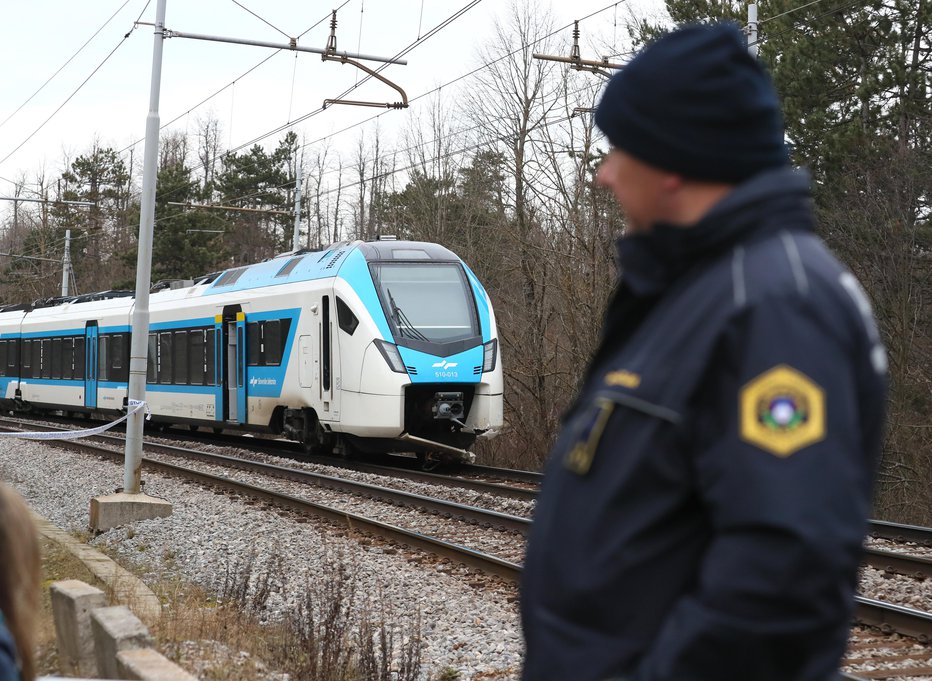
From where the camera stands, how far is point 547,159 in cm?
2438

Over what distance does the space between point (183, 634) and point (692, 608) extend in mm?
5689

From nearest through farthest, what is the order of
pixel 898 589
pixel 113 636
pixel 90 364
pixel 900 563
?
pixel 113 636 < pixel 898 589 < pixel 900 563 < pixel 90 364

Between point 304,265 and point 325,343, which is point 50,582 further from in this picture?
point 304,265

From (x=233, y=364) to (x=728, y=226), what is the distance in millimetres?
19500

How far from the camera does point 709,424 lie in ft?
5.52

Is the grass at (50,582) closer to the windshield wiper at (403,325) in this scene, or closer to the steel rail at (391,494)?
the steel rail at (391,494)

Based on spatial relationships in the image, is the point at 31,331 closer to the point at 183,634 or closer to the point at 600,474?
the point at 183,634

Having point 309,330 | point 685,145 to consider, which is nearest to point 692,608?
point 685,145

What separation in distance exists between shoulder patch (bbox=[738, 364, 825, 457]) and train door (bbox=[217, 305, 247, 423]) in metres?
19.1

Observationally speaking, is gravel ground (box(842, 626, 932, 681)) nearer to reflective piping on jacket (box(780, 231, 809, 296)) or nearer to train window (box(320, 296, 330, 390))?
reflective piping on jacket (box(780, 231, 809, 296))

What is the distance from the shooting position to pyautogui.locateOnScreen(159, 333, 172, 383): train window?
23453mm

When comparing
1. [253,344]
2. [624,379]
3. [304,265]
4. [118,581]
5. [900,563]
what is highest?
[304,265]

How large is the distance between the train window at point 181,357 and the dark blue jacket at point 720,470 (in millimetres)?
21461

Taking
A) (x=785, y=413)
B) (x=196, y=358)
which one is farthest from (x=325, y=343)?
(x=785, y=413)
